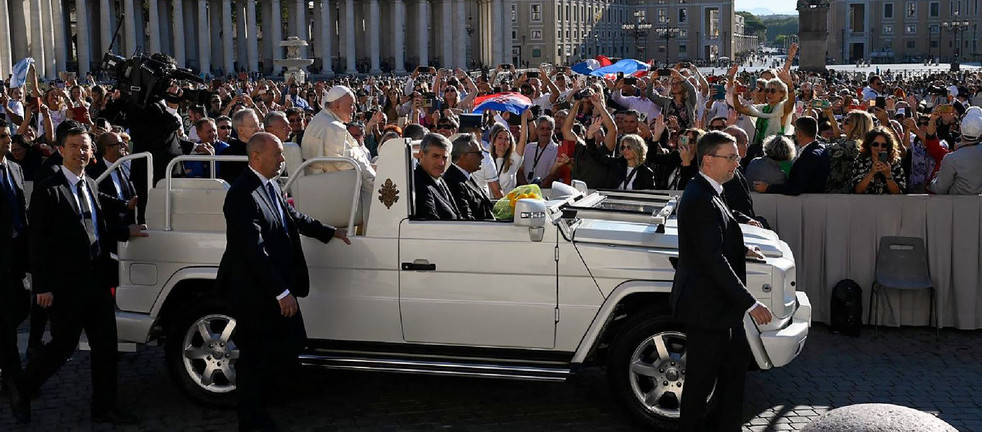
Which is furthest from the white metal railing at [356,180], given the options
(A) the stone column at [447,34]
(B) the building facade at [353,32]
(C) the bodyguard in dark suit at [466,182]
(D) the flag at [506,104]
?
(A) the stone column at [447,34]

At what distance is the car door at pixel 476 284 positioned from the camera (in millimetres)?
Result: 7906

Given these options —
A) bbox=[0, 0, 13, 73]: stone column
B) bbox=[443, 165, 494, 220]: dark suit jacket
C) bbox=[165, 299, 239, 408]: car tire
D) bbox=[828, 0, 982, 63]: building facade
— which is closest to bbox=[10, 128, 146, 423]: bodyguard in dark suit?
bbox=[165, 299, 239, 408]: car tire

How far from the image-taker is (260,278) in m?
7.43

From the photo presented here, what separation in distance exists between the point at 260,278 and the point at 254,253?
0.17 m

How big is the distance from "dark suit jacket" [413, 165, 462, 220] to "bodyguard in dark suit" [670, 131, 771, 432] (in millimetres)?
2202

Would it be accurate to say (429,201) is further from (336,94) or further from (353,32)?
(353,32)

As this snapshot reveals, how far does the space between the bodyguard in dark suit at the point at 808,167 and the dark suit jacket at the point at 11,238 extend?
698 centimetres

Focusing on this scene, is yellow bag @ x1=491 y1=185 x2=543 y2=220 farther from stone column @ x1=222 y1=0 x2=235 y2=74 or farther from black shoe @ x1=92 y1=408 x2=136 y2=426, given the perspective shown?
stone column @ x1=222 y1=0 x2=235 y2=74

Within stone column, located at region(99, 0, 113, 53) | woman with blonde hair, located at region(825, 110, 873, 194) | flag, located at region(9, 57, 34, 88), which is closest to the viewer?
woman with blonde hair, located at region(825, 110, 873, 194)

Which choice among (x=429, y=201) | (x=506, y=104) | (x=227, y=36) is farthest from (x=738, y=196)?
(x=227, y=36)

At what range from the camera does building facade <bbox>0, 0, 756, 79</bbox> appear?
84.6 m

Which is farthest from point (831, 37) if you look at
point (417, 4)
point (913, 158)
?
point (913, 158)

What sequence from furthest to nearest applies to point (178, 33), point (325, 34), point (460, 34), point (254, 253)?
point (460, 34) → point (325, 34) → point (178, 33) → point (254, 253)

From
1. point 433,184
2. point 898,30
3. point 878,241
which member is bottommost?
point 878,241
